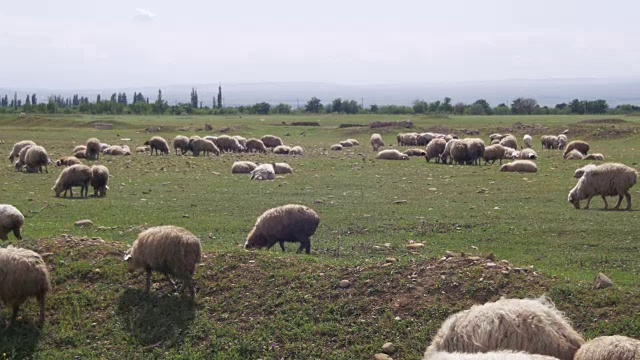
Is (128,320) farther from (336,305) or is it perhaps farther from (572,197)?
(572,197)

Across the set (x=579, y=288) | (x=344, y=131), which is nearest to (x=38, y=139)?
(x=344, y=131)

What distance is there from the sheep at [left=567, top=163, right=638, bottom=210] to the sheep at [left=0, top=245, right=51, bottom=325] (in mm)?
16661

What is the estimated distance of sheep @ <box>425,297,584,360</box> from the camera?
314 inches

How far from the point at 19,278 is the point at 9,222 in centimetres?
726

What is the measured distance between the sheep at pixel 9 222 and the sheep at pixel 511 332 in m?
12.9

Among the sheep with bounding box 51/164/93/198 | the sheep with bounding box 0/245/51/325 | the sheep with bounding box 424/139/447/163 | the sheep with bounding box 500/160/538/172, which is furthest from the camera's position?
the sheep with bounding box 424/139/447/163

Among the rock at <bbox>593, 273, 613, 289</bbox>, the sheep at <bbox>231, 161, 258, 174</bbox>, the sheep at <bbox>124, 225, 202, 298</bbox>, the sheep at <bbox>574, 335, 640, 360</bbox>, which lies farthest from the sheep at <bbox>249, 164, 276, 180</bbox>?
the sheep at <bbox>574, 335, 640, 360</bbox>

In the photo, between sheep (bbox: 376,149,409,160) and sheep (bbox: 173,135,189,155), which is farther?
sheep (bbox: 173,135,189,155)

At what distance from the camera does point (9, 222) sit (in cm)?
1764

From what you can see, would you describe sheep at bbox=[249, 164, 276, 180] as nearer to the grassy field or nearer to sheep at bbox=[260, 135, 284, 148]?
the grassy field

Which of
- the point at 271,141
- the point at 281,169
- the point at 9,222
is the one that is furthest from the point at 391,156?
the point at 9,222

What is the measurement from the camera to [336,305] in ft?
36.9

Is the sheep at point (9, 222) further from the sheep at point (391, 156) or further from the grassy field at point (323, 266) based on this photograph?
the sheep at point (391, 156)

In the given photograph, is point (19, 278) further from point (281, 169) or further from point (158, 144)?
point (158, 144)
